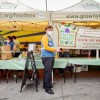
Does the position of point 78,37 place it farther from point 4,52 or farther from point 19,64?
point 4,52

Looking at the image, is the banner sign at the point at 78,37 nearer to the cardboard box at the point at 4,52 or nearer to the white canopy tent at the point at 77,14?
the white canopy tent at the point at 77,14

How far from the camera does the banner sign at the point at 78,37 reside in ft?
29.0

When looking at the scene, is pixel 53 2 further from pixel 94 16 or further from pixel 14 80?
pixel 14 80

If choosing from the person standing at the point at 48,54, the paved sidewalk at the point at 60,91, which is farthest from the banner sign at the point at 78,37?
the person standing at the point at 48,54

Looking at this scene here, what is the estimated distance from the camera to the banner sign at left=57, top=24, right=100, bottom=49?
348 inches

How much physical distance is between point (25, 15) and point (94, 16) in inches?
95.8

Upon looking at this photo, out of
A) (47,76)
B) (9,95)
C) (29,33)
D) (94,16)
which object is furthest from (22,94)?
(29,33)

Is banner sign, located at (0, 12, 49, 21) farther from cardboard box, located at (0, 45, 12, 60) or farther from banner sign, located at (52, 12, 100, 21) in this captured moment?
cardboard box, located at (0, 45, 12, 60)

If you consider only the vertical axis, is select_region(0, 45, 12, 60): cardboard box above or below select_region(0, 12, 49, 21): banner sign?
below

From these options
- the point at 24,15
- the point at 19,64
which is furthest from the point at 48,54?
the point at 24,15

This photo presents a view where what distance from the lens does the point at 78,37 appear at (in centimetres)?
891

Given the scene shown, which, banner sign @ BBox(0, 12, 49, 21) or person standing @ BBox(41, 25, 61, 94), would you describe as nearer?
person standing @ BBox(41, 25, 61, 94)

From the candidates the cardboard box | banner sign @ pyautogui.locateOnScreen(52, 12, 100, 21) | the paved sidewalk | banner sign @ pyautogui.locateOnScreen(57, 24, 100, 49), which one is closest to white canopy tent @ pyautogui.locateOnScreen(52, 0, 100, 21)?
banner sign @ pyautogui.locateOnScreen(52, 12, 100, 21)

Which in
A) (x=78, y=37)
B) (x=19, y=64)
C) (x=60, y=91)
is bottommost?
(x=60, y=91)
